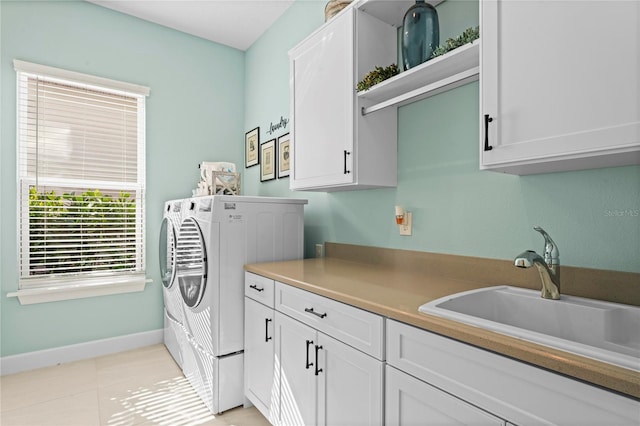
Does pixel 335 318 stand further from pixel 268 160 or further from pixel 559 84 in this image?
pixel 268 160

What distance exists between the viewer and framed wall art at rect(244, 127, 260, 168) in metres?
3.42

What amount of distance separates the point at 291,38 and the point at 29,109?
2096mm

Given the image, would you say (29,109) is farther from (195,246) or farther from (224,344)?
(224,344)

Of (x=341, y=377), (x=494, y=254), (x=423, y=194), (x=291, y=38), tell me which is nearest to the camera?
(x=341, y=377)

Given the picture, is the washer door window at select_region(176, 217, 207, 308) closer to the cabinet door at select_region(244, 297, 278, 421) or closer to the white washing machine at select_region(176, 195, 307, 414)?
the white washing machine at select_region(176, 195, 307, 414)

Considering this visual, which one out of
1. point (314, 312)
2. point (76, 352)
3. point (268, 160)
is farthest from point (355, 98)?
point (76, 352)

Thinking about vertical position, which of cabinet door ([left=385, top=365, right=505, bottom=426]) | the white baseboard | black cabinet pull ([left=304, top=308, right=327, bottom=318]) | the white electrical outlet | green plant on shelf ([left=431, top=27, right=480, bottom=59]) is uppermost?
green plant on shelf ([left=431, top=27, right=480, bottom=59])

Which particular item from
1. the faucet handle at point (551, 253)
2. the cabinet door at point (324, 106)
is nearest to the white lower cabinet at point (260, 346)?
the cabinet door at point (324, 106)

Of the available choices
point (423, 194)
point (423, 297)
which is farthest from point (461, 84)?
point (423, 297)

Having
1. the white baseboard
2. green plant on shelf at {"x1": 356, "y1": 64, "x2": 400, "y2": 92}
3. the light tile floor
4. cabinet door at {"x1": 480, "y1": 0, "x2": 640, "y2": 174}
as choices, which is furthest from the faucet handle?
the white baseboard

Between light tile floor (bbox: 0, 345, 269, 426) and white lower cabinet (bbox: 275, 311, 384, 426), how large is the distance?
0.54 meters

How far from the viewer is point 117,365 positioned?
271cm

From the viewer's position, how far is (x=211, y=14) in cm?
299

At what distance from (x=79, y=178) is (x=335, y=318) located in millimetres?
2563
